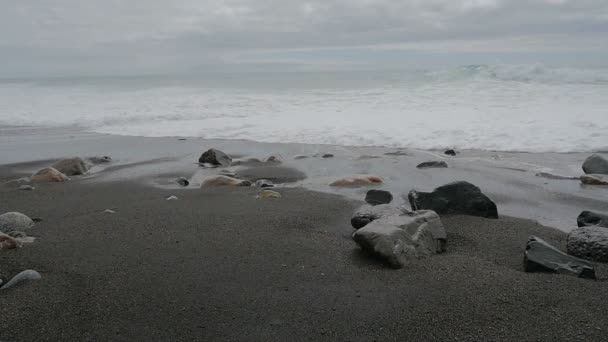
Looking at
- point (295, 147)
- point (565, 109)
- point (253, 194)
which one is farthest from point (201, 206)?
point (565, 109)

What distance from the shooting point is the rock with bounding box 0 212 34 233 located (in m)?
3.64

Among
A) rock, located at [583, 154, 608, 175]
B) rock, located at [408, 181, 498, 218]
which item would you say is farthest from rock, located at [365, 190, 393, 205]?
rock, located at [583, 154, 608, 175]

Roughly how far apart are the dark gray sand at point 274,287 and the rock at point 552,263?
73 millimetres

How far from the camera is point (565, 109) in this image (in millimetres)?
10422

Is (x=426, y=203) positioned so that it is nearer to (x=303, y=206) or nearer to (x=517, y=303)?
(x=303, y=206)

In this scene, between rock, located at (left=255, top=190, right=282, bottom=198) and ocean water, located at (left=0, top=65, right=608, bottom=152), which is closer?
rock, located at (left=255, top=190, right=282, bottom=198)

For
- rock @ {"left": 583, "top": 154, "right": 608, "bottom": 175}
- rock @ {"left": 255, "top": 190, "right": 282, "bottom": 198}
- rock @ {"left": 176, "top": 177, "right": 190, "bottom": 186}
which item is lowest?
rock @ {"left": 176, "top": 177, "right": 190, "bottom": 186}

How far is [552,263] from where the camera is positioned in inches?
111

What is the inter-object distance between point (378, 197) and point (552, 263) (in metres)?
1.97

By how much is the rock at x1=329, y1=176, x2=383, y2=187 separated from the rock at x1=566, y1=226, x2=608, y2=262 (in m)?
2.44

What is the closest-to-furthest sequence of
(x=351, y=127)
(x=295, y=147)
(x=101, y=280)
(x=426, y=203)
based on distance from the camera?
(x=101, y=280) → (x=426, y=203) → (x=295, y=147) → (x=351, y=127)

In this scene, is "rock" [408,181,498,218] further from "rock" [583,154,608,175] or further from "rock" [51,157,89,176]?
"rock" [51,157,89,176]

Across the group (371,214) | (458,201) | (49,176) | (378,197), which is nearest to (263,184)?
(378,197)

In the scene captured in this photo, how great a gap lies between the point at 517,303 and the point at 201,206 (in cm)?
281
